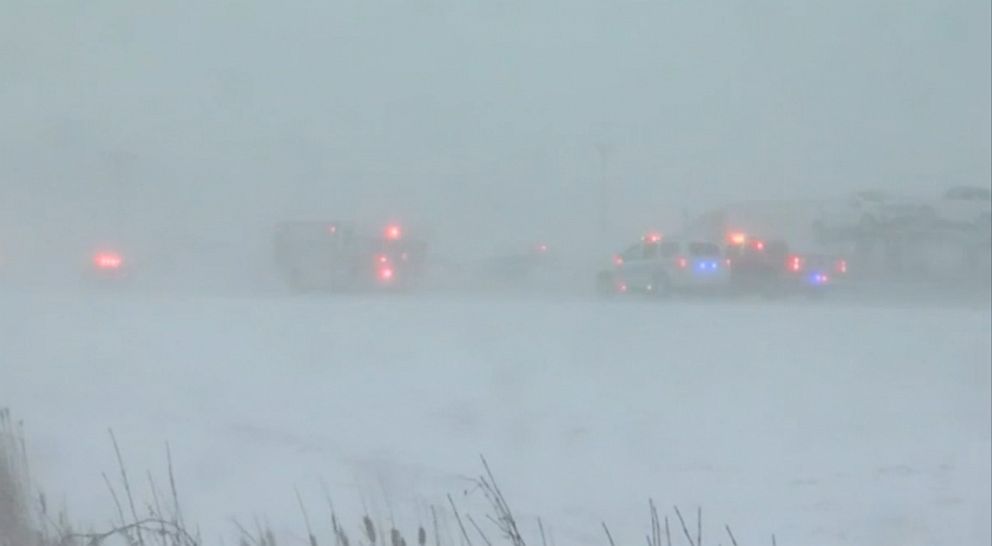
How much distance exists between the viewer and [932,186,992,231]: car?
30.9ft

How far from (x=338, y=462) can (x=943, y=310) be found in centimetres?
607

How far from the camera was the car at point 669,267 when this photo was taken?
29.6ft

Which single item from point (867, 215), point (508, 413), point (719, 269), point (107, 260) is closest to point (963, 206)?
point (867, 215)

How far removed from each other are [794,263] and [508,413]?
3.11 metres

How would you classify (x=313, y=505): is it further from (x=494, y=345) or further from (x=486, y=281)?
(x=494, y=345)

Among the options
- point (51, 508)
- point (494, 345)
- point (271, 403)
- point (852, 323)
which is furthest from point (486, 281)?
point (852, 323)

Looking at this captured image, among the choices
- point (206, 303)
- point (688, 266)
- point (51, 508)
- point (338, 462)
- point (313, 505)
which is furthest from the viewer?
point (688, 266)

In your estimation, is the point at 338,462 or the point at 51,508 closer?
the point at 51,508

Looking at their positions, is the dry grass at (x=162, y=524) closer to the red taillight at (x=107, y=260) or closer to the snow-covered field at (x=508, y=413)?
the snow-covered field at (x=508, y=413)

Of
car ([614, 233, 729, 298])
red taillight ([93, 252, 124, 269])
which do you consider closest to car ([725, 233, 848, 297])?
car ([614, 233, 729, 298])

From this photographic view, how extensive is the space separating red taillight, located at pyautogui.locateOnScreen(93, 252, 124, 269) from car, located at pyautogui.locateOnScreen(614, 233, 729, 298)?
305cm

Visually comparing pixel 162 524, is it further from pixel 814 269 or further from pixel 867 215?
pixel 814 269

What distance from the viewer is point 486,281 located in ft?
28.2

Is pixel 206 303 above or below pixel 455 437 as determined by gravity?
above
